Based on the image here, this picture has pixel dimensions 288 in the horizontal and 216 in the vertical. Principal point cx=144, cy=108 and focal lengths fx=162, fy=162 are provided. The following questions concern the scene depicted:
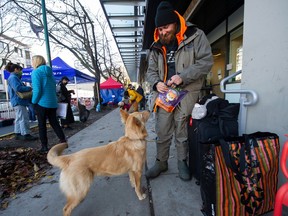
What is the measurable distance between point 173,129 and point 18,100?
4263 millimetres

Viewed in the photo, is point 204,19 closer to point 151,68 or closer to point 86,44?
point 151,68

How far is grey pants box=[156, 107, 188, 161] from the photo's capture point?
7.17 ft

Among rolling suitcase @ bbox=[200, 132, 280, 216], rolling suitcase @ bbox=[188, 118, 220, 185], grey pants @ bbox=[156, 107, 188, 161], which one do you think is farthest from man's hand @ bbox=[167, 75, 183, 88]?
rolling suitcase @ bbox=[200, 132, 280, 216]

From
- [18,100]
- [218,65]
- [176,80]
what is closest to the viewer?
[176,80]

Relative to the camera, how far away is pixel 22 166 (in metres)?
2.99

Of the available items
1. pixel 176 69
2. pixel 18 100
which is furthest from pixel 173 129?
pixel 18 100

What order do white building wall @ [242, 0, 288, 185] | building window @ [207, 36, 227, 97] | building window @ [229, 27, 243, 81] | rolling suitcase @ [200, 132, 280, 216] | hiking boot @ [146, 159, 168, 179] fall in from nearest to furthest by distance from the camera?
rolling suitcase @ [200, 132, 280, 216] → white building wall @ [242, 0, 288, 185] → hiking boot @ [146, 159, 168, 179] → building window @ [229, 27, 243, 81] → building window @ [207, 36, 227, 97]

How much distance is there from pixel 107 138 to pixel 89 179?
3019 mm

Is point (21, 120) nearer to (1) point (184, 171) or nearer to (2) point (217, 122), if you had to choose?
(1) point (184, 171)

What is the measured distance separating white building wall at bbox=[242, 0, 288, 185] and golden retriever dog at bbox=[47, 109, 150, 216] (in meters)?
1.28

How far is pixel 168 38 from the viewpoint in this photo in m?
2.16

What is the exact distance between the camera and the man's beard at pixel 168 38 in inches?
83.7

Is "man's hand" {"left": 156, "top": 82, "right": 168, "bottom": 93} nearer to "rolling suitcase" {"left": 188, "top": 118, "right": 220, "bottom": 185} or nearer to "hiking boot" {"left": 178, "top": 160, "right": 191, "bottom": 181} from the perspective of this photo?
"rolling suitcase" {"left": 188, "top": 118, "right": 220, "bottom": 185}

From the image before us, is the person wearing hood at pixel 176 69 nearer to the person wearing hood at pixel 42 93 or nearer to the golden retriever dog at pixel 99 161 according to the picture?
the golden retriever dog at pixel 99 161
